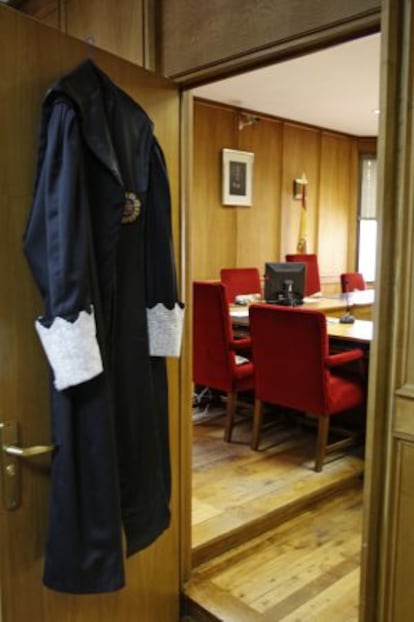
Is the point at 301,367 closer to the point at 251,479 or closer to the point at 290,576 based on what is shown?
the point at 251,479

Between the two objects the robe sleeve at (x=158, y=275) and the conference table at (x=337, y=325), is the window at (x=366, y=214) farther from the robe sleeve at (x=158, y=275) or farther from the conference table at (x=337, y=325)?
the robe sleeve at (x=158, y=275)

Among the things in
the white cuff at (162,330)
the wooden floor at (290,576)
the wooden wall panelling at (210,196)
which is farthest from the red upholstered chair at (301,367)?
the wooden wall panelling at (210,196)

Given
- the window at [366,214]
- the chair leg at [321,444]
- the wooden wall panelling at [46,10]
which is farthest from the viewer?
the window at [366,214]

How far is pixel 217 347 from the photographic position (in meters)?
3.47

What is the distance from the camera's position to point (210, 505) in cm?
270

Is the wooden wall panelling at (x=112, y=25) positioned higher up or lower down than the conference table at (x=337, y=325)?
higher up

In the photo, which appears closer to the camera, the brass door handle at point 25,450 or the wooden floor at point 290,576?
the brass door handle at point 25,450

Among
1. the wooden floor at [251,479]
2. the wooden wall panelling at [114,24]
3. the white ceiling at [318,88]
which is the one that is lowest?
the wooden floor at [251,479]

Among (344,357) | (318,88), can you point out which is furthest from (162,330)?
(318,88)

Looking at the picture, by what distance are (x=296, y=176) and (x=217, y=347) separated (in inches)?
150

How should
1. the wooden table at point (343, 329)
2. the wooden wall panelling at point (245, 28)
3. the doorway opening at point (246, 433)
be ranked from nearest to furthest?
1. the wooden wall panelling at point (245, 28)
2. the doorway opening at point (246, 433)
3. the wooden table at point (343, 329)

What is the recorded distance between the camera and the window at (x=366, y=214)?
24.7 ft

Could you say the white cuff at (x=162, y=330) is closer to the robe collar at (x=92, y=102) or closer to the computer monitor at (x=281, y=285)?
the robe collar at (x=92, y=102)

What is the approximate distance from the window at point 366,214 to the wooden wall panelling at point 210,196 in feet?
8.09
